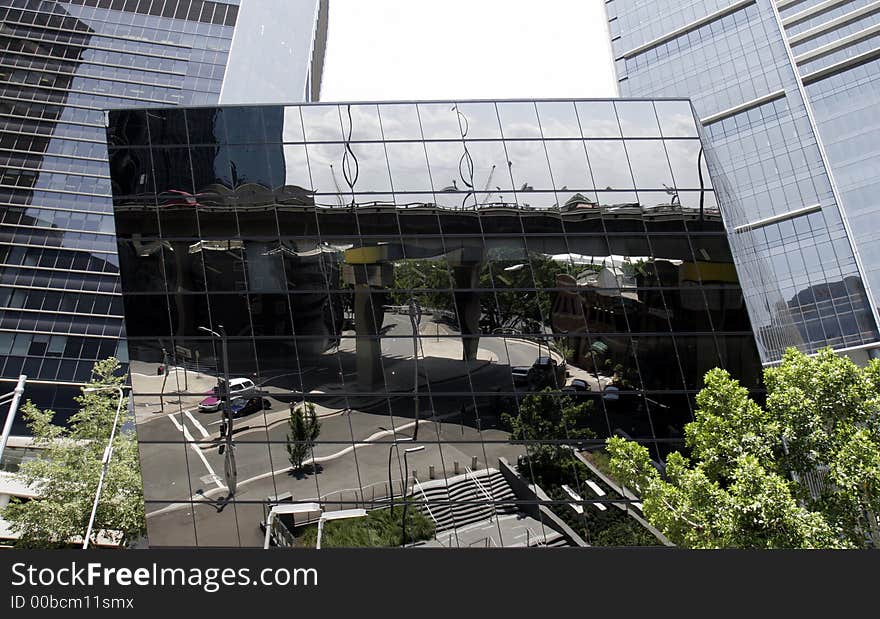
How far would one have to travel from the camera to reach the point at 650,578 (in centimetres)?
658

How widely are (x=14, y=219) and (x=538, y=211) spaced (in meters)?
55.3

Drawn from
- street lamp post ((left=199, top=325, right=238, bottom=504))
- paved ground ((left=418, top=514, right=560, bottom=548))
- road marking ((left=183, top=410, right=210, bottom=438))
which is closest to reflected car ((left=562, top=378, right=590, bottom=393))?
paved ground ((left=418, top=514, right=560, bottom=548))

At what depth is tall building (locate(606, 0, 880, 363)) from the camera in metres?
42.5

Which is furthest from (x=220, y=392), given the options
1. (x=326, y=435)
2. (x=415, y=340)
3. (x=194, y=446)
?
(x=415, y=340)

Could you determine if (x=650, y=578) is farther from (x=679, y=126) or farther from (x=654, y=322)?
(x=679, y=126)

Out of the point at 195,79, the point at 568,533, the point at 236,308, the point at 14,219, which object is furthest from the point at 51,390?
the point at 568,533

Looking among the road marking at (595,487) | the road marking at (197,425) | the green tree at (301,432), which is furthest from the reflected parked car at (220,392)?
the road marking at (595,487)

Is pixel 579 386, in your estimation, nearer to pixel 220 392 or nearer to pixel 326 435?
pixel 326 435

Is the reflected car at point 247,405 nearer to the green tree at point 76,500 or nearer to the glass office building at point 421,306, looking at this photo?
the glass office building at point 421,306

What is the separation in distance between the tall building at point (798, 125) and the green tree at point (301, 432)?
33.5 metres

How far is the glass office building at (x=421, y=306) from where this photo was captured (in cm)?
1788

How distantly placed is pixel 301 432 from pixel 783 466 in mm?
14233

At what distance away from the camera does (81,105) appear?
55344 millimetres

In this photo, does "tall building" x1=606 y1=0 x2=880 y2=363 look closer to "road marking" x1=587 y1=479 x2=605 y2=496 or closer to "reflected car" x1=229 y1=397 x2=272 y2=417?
"road marking" x1=587 y1=479 x2=605 y2=496
